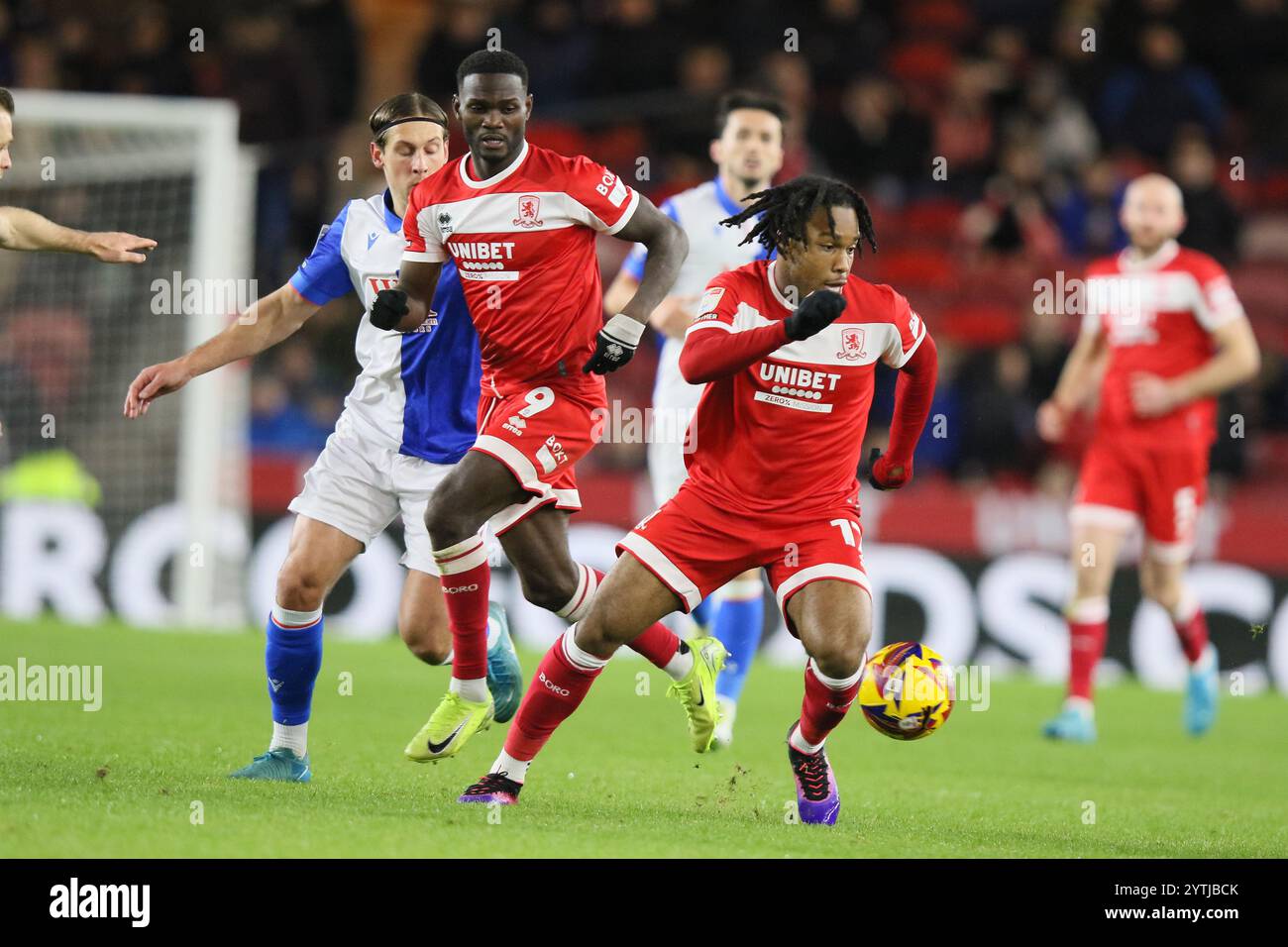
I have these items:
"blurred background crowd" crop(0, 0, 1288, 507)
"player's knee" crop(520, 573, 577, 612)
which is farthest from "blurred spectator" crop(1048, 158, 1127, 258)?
"player's knee" crop(520, 573, 577, 612)

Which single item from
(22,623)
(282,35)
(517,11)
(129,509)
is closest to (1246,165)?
(517,11)

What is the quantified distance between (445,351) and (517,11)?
37.6 feet

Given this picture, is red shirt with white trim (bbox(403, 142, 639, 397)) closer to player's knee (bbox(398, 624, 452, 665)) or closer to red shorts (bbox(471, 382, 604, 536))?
red shorts (bbox(471, 382, 604, 536))

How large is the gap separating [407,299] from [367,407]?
831mm

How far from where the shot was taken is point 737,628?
7.97m

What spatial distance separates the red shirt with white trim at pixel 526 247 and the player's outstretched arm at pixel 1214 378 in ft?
14.3

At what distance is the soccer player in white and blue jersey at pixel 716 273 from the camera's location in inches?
315

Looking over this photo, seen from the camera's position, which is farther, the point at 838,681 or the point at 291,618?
the point at 291,618

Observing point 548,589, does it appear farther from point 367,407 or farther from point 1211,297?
point 1211,297

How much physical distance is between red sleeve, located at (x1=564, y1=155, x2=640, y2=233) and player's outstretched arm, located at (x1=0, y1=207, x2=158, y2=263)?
4.93 ft

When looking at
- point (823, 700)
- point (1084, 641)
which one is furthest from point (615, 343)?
point (1084, 641)

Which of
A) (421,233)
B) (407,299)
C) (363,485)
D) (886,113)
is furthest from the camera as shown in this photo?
(886,113)

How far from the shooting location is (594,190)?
6047 mm

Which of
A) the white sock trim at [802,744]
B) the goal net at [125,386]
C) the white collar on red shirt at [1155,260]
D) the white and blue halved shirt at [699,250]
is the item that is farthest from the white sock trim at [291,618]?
the goal net at [125,386]
